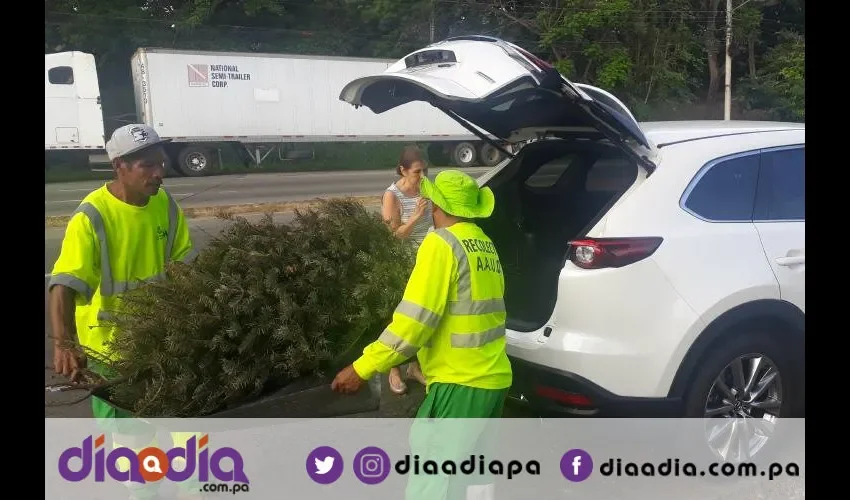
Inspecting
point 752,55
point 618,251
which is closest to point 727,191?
point 618,251

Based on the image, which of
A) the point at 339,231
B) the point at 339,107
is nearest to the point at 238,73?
the point at 339,107

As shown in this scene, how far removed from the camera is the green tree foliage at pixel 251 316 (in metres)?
2.67

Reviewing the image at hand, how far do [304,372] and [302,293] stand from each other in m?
0.39

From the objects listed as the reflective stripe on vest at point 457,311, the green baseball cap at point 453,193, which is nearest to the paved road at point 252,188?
the green baseball cap at point 453,193

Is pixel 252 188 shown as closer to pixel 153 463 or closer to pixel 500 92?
pixel 153 463

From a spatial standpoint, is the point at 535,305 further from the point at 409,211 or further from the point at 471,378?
the point at 409,211

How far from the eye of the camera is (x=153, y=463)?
304 cm

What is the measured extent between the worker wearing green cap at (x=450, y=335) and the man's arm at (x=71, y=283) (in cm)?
121

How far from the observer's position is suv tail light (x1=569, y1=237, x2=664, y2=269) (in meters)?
2.94

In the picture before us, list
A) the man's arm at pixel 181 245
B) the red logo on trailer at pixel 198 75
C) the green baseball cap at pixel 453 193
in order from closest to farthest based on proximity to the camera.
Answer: the green baseball cap at pixel 453 193 → the man's arm at pixel 181 245 → the red logo on trailer at pixel 198 75

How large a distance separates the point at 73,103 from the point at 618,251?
2069 centimetres

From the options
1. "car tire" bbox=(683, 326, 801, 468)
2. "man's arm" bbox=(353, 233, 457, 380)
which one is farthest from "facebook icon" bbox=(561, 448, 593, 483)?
"man's arm" bbox=(353, 233, 457, 380)

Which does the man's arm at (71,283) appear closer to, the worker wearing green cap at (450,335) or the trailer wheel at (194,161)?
the worker wearing green cap at (450,335)

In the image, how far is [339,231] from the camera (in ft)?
11.0
